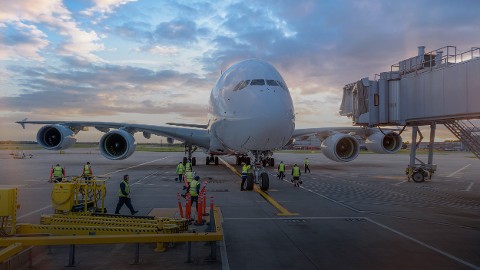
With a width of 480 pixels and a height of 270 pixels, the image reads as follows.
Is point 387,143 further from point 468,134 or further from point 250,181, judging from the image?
point 250,181

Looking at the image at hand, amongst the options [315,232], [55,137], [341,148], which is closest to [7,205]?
[315,232]

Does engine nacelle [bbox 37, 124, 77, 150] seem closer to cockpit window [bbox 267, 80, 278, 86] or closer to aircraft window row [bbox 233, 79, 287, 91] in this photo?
aircraft window row [bbox 233, 79, 287, 91]

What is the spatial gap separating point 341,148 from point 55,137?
19562 millimetres

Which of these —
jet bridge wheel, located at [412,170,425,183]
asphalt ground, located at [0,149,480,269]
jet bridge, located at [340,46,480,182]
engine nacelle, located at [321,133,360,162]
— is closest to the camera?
asphalt ground, located at [0,149,480,269]

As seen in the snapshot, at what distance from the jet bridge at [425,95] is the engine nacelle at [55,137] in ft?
59.3

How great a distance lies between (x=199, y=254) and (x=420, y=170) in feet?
58.4

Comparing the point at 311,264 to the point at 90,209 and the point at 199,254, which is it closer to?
the point at 199,254

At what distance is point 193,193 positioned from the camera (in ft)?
39.3

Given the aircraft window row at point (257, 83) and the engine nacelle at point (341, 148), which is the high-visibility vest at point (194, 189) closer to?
the aircraft window row at point (257, 83)

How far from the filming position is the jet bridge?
1189 cm

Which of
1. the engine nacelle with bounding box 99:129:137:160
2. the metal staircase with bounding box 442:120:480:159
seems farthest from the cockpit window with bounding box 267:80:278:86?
the engine nacelle with bounding box 99:129:137:160

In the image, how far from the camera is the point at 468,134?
15.0 metres

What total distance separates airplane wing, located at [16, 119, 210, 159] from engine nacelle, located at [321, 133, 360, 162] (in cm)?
787

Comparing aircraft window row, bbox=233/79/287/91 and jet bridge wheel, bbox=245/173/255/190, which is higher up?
aircraft window row, bbox=233/79/287/91
